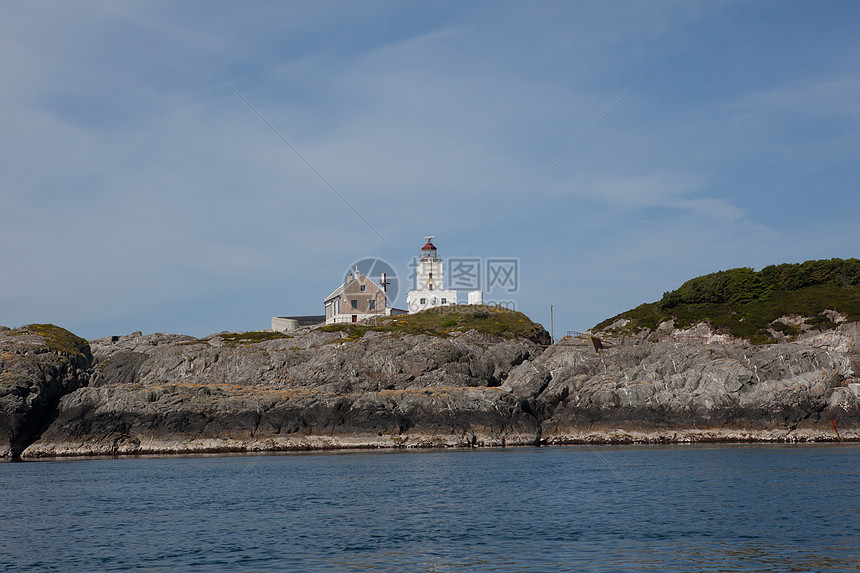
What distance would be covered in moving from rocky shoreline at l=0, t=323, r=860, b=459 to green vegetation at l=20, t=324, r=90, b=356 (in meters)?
1.40

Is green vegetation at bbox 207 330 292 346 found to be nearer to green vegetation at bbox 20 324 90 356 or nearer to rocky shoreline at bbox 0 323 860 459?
green vegetation at bbox 20 324 90 356

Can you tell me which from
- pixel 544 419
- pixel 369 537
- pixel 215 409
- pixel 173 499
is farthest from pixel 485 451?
pixel 369 537

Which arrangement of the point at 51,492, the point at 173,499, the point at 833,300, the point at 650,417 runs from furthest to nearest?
the point at 833,300 → the point at 650,417 → the point at 51,492 → the point at 173,499

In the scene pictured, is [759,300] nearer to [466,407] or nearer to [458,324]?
[458,324]

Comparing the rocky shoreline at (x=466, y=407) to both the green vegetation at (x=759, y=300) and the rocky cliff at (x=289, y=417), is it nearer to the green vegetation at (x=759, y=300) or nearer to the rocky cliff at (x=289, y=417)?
the rocky cliff at (x=289, y=417)

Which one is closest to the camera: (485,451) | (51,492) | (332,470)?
(51,492)

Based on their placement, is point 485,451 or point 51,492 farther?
point 485,451

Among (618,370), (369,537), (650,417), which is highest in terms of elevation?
(618,370)

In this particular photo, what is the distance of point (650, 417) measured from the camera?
205 feet

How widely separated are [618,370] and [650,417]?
24.4ft

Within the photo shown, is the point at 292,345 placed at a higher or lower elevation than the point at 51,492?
higher

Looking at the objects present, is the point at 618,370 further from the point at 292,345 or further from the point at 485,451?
the point at 292,345

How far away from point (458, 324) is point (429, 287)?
55.3ft

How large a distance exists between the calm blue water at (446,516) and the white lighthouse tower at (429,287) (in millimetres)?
62285
